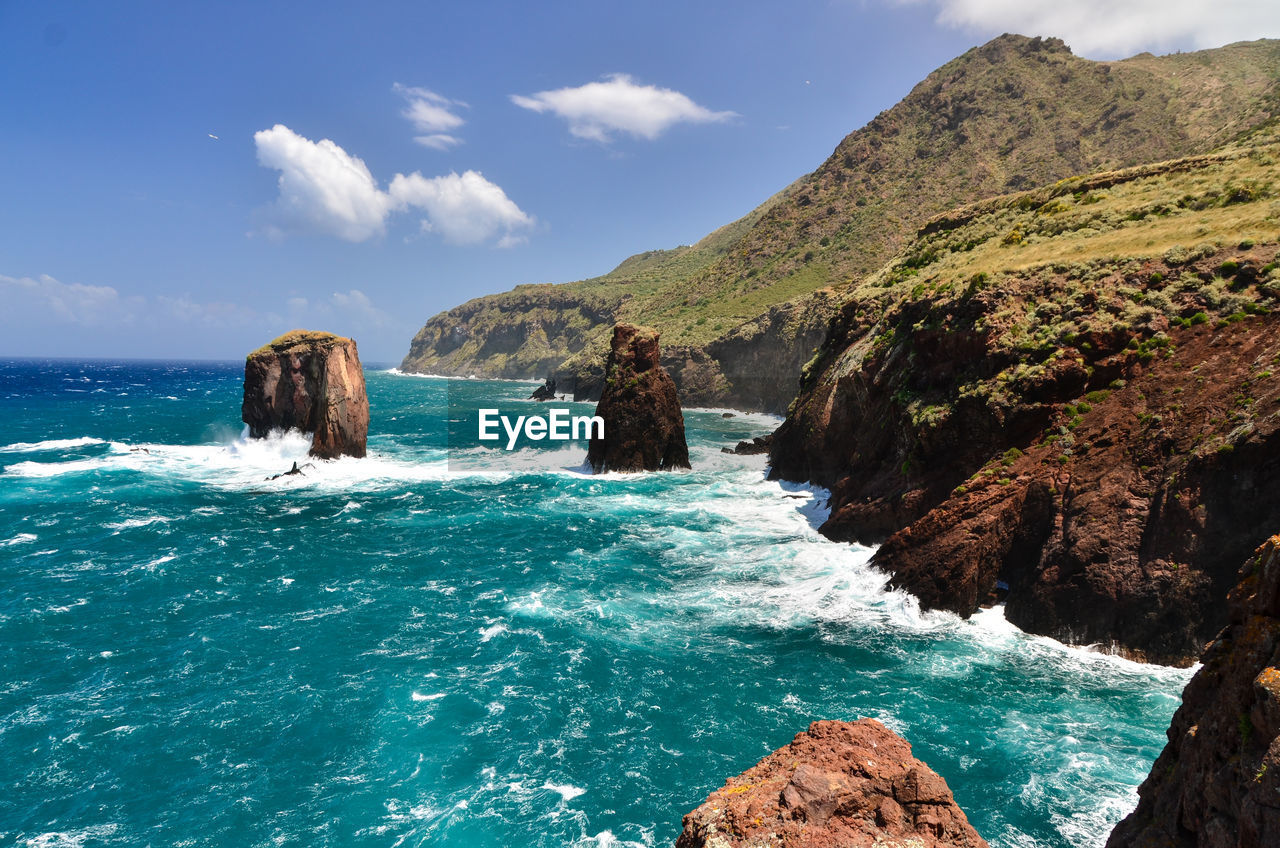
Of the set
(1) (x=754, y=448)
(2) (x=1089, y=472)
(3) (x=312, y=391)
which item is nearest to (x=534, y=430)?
(3) (x=312, y=391)

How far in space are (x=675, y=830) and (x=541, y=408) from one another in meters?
103

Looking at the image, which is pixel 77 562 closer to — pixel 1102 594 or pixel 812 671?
pixel 812 671

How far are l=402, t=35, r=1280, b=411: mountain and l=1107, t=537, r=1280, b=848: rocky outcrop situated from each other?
83.5 metres

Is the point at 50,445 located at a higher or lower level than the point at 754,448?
lower

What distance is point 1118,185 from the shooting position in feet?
134

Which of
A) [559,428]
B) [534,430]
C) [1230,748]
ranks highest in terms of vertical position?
[1230,748]

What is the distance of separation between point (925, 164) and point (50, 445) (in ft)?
494

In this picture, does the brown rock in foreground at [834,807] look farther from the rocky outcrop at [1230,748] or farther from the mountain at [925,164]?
the mountain at [925,164]

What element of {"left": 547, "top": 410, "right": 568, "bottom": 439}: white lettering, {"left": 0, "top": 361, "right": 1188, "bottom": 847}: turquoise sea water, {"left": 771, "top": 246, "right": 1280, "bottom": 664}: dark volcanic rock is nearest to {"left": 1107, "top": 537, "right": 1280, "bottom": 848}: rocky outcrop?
{"left": 0, "top": 361, "right": 1188, "bottom": 847}: turquoise sea water

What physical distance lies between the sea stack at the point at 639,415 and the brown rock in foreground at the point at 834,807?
44.3 metres

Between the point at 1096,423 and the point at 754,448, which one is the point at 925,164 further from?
the point at 1096,423

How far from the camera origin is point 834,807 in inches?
294

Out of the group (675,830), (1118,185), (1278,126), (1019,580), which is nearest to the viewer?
(675,830)

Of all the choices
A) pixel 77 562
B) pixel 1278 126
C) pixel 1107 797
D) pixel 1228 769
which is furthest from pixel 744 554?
pixel 1278 126
